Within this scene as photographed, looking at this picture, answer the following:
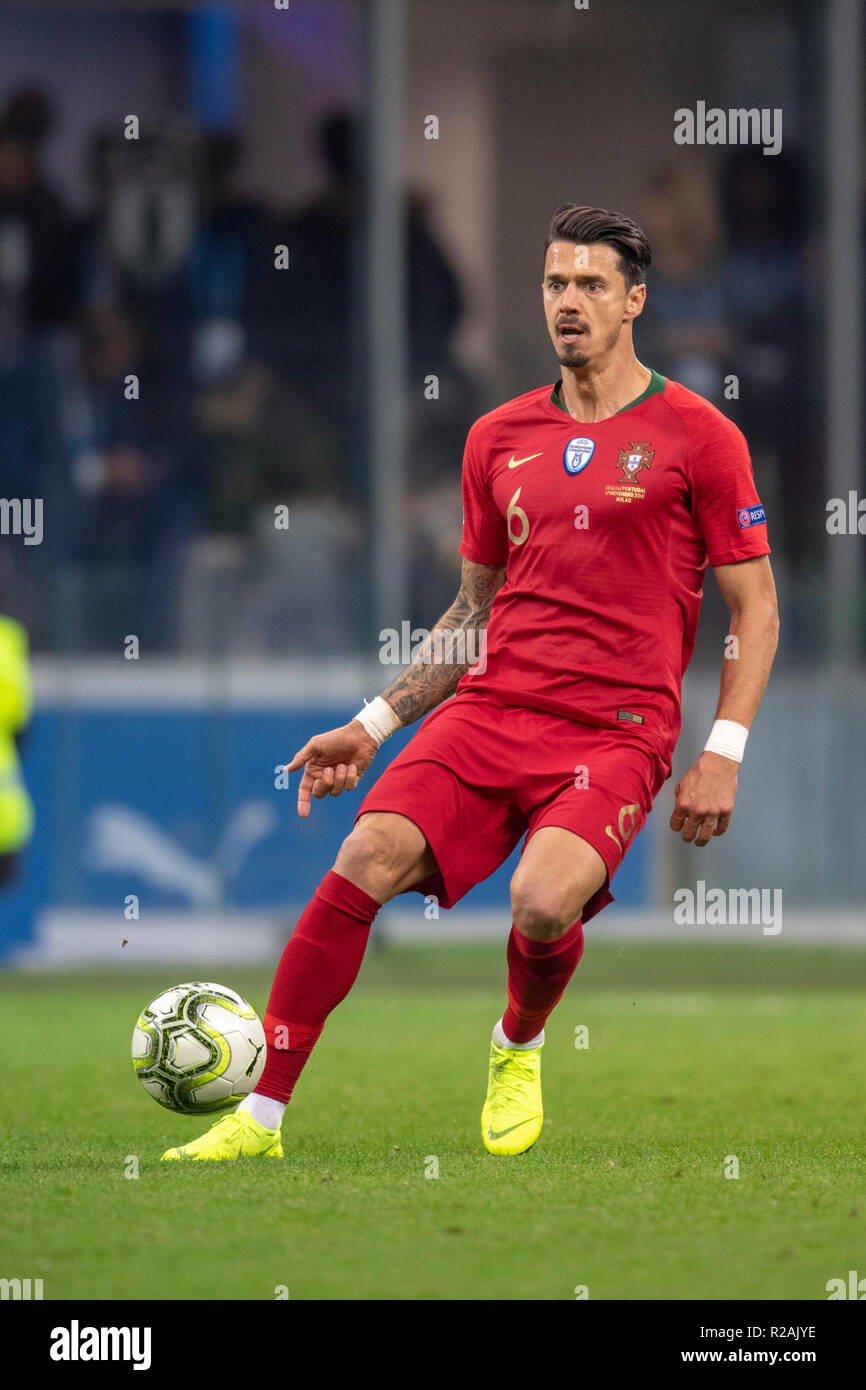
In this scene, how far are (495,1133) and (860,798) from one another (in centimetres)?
769

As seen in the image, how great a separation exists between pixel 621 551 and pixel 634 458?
0.21m

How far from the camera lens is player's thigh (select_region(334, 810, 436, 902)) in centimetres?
474

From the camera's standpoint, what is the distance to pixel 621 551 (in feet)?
16.1

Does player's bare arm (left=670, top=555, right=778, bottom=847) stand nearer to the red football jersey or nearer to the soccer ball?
the red football jersey

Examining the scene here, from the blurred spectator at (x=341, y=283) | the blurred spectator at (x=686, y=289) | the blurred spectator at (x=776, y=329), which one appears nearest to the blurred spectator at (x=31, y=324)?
the blurred spectator at (x=341, y=283)

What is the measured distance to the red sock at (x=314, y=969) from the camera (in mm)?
4758

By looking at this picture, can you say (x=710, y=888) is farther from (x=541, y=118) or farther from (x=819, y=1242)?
(x=819, y=1242)

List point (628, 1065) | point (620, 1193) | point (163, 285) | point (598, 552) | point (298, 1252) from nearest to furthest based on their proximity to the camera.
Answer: point (298, 1252)
point (620, 1193)
point (598, 552)
point (628, 1065)
point (163, 285)

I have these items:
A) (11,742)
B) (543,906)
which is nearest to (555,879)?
(543,906)

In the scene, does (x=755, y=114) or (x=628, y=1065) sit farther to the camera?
(x=755, y=114)

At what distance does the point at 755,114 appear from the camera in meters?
14.6

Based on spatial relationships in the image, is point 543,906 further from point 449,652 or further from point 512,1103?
point 449,652

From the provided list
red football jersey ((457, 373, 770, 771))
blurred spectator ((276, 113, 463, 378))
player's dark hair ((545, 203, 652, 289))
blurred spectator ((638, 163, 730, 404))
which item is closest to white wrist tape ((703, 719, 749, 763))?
red football jersey ((457, 373, 770, 771))

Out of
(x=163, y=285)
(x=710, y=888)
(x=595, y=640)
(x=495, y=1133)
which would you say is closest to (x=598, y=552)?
(x=595, y=640)
